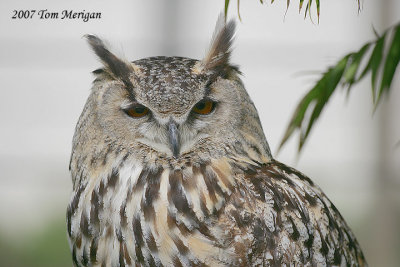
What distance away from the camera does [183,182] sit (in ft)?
6.66


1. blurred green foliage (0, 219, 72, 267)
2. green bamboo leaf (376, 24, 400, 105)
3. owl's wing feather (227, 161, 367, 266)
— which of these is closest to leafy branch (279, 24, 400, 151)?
green bamboo leaf (376, 24, 400, 105)

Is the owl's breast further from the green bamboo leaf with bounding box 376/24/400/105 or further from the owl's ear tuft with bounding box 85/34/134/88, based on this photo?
the green bamboo leaf with bounding box 376/24/400/105

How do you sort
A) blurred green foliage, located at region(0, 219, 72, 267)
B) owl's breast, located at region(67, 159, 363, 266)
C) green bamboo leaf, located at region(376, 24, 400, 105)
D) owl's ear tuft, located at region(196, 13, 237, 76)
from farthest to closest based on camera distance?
blurred green foliage, located at region(0, 219, 72, 267) < owl's ear tuft, located at region(196, 13, 237, 76) < owl's breast, located at region(67, 159, 363, 266) < green bamboo leaf, located at region(376, 24, 400, 105)

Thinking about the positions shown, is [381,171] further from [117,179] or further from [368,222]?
[117,179]

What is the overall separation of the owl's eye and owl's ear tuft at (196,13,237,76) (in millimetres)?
180

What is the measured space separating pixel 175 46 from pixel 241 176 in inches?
115

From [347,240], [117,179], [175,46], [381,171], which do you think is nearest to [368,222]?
[381,171]

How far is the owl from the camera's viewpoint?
196cm

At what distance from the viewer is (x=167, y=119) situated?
6.53 ft

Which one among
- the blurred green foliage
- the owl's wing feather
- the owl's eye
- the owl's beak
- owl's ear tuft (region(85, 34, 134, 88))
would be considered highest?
owl's ear tuft (region(85, 34, 134, 88))

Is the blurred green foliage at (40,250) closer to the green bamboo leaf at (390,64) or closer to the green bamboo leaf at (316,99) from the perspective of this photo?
the green bamboo leaf at (316,99)

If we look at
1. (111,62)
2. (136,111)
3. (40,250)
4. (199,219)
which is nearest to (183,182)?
(199,219)

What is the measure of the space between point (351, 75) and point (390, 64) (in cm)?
10

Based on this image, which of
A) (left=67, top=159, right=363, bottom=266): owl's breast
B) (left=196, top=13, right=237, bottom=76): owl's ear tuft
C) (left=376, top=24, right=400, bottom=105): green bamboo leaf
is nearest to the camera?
(left=376, top=24, right=400, bottom=105): green bamboo leaf
